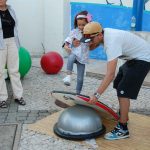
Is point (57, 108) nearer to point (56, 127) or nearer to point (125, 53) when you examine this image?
point (56, 127)

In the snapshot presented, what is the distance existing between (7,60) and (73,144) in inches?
84.1

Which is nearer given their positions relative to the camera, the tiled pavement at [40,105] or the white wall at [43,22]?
the tiled pavement at [40,105]

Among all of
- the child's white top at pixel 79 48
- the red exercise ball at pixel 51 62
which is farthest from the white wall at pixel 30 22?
the child's white top at pixel 79 48

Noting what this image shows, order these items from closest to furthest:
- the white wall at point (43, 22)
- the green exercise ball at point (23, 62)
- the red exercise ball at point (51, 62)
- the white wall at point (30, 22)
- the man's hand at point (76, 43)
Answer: the man's hand at point (76, 43) < the green exercise ball at point (23, 62) < the red exercise ball at point (51, 62) < the white wall at point (43, 22) < the white wall at point (30, 22)

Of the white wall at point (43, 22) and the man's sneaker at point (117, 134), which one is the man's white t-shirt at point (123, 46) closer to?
the man's sneaker at point (117, 134)

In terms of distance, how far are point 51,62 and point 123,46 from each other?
390 centimetres

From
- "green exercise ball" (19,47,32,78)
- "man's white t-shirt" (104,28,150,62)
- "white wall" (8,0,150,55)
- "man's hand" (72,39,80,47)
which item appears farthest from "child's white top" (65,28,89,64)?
"white wall" (8,0,150,55)

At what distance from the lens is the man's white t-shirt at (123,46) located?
15.6ft

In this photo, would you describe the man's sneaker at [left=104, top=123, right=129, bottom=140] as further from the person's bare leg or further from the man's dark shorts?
the man's dark shorts

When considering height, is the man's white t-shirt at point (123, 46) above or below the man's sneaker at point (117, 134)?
Answer: above

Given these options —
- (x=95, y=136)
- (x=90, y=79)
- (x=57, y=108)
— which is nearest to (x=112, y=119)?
(x=95, y=136)

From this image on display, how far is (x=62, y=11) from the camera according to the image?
10.4 m

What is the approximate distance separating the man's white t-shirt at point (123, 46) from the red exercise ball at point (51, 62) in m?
3.71

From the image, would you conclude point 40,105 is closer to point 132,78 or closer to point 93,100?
point 93,100
